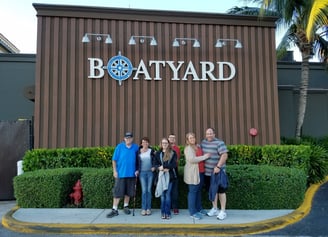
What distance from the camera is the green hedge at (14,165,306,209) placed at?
6.85 meters

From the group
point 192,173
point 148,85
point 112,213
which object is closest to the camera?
point 192,173

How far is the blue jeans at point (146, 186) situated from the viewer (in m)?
6.32

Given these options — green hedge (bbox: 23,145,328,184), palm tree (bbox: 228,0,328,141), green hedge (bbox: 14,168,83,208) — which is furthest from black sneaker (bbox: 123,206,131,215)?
palm tree (bbox: 228,0,328,141)

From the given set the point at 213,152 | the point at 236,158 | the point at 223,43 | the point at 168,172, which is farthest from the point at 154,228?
the point at 223,43

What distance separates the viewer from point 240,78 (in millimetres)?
9633

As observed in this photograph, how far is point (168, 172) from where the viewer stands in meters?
6.16

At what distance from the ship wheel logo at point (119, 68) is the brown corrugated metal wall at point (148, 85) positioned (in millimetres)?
145

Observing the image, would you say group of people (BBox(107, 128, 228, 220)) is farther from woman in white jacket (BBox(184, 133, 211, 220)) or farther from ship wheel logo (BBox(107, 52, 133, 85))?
ship wheel logo (BBox(107, 52, 133, 85))

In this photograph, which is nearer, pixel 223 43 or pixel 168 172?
pixel 168 172

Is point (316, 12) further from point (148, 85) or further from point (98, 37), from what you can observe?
point (98, 37)

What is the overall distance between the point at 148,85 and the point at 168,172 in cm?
380

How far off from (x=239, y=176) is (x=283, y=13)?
6.46 metres

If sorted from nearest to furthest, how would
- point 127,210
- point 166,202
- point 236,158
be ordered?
point 166,202 < point 127,210 < point 236,158

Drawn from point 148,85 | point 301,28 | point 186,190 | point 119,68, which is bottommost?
point 186,190
